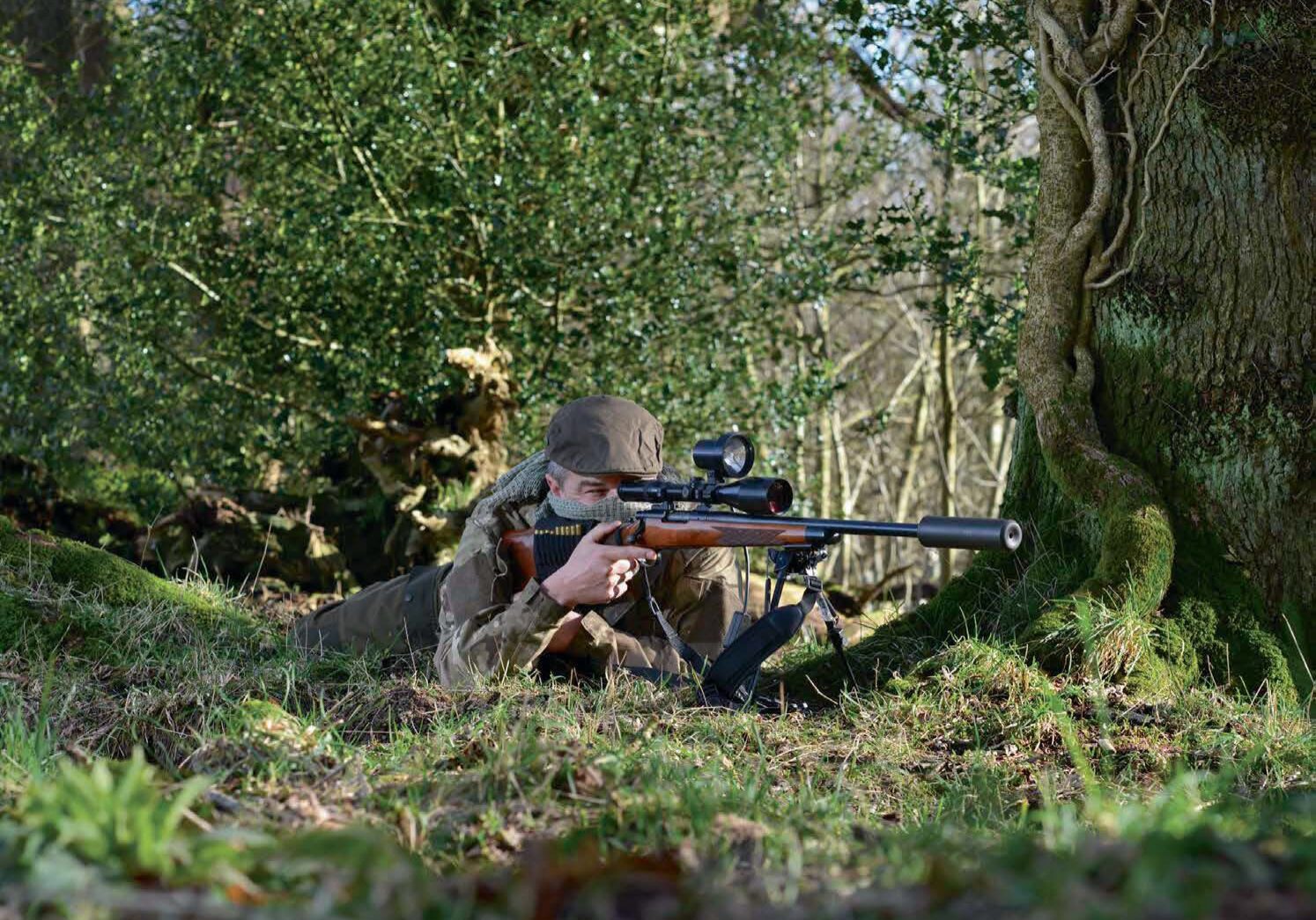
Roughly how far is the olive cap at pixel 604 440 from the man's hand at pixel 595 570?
264 millimetres

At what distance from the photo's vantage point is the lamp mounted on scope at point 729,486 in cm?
445

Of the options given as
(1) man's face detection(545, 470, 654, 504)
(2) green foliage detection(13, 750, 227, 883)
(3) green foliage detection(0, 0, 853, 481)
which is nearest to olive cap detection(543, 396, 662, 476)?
(1) man's face detection(545, 470, 654, 504)

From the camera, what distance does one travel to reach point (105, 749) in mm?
4020

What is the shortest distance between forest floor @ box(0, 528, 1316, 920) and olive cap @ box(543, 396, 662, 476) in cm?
77

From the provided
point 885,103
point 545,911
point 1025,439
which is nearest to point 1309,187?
point 1025,439

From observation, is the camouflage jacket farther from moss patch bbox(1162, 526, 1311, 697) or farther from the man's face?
moss patch bbox(1162, 526, 1311, 697)

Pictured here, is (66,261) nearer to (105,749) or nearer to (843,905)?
(105,749)

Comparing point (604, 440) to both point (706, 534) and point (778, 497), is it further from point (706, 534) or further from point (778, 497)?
point (778, 497)

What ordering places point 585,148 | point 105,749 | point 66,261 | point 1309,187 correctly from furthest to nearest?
point 66,261 < point 585,148 < point 1309,187 < point 105,749

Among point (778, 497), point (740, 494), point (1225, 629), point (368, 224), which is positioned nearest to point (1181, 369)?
point (1225, 629)

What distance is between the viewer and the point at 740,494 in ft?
14.7

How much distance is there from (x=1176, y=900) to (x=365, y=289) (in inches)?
313

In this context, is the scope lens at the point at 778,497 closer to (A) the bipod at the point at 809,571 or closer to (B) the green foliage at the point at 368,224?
(A) the bipod at the point at 809,571

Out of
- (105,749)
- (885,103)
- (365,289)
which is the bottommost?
(105,749)
